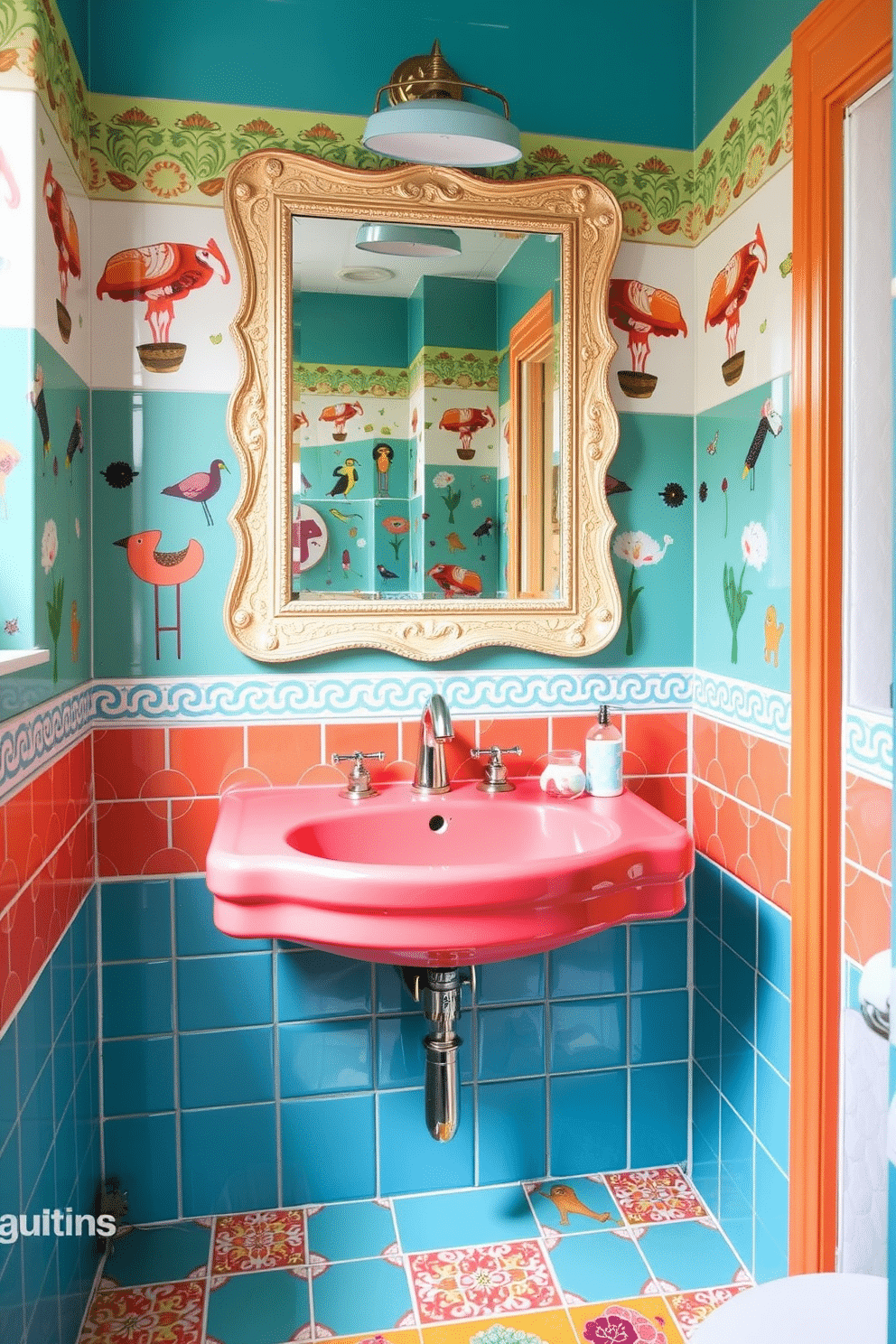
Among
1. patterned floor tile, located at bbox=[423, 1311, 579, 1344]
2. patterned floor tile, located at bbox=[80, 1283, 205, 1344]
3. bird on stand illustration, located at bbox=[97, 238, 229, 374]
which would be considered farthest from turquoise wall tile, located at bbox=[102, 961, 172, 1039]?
bird on stand illustration, located at bbox=[97, 238, 229, 374]

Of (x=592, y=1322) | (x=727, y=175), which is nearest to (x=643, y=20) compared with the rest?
(x=727, y=175)

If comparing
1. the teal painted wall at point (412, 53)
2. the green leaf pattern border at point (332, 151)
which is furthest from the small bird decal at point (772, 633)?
the teal painted wall at point (412, 53)

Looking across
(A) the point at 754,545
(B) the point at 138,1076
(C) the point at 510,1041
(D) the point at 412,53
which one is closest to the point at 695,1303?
(C) the point at 510,1041

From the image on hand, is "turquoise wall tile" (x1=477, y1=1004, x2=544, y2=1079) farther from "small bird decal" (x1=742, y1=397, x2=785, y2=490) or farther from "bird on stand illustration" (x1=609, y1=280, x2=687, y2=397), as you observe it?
"bird on stand illustration" (x1=609, y1=280, x2=687, y2=397)

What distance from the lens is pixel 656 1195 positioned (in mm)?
1845

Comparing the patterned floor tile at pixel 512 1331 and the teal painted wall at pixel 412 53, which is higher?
the teal painted wall at pixel 412 53

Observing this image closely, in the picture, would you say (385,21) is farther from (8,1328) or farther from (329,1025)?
(8,1328)

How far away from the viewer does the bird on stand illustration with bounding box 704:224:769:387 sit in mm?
1604

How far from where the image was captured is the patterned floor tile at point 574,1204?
5.80 feet

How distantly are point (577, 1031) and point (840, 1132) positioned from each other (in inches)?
21.8

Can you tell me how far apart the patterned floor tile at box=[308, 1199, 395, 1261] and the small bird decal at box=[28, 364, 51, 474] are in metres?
1.35

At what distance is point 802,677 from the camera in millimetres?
1465

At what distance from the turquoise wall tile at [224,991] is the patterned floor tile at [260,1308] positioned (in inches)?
15.7

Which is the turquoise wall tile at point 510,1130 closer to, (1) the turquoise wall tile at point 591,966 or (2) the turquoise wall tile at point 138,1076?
(1) the turquoise wall tile at point 591,966
